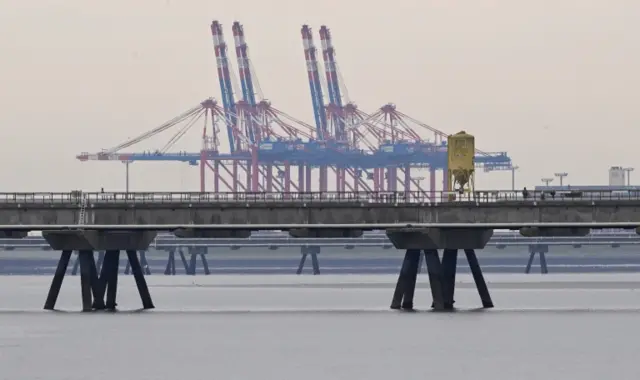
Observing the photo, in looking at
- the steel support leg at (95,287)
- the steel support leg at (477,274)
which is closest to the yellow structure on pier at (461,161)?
the steel support leg at (477,274)

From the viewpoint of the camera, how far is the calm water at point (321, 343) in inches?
3762

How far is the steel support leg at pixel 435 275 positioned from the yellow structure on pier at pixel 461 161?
44.3 ft

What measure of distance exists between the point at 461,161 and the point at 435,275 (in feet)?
52.7

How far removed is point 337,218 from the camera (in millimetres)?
134625

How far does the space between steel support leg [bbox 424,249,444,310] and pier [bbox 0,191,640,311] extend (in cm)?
7

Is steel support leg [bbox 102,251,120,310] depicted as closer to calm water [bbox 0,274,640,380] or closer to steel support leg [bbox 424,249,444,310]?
calm water [bbox 0,274,640,380]

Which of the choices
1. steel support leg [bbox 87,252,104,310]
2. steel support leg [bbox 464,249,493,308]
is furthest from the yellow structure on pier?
steel support leg [bbox 87,252,104,310]

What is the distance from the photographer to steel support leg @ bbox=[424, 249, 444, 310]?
445 ft

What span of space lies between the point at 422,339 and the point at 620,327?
19122 mm

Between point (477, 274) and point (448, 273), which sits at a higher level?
A: point (448, 273)

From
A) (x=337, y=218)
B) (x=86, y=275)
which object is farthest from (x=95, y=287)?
(x=337, y=218)

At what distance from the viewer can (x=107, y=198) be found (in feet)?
449

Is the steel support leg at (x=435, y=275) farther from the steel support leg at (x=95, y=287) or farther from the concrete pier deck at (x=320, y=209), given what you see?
the steel support leg at (x=95, y=287)

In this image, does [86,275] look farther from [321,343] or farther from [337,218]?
[321,343]
